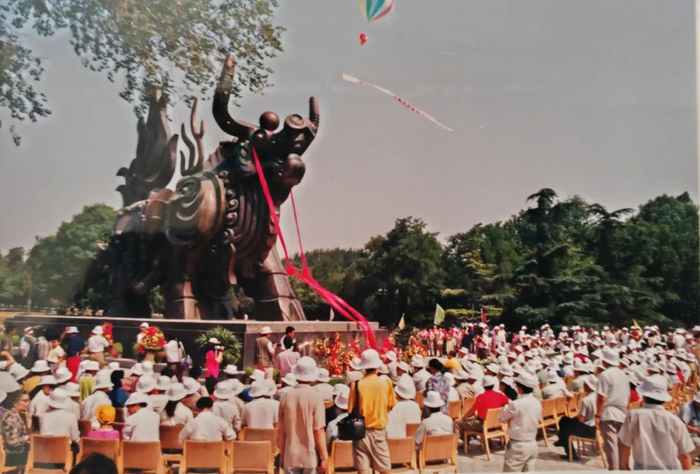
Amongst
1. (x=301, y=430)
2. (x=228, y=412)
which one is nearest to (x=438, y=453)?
(x=301, y=430)

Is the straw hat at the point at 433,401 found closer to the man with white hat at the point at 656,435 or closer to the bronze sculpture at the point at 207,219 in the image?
the man with white hat at the point at 656,435

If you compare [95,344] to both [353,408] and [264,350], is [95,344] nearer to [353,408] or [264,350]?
[264,350]

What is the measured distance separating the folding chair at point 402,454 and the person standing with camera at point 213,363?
3.49m

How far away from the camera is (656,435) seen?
191 inches

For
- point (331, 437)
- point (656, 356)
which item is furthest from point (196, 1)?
point (656, 356)

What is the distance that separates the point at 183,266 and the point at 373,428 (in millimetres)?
8570

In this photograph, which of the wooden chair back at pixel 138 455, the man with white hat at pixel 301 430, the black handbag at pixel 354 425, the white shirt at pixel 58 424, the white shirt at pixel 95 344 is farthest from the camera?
the white shirt at pixel 95 344

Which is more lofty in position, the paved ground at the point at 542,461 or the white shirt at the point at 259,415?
the white shirt at the point at 259,415

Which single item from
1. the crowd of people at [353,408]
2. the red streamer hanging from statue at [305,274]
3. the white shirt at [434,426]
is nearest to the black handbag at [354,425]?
the crowd of people at [353,408]

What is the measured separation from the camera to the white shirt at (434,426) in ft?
17.7

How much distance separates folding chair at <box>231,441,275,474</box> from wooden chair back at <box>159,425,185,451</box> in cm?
72

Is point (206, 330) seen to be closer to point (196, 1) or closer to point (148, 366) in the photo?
point (148, 366)

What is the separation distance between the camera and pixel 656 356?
34.4ft

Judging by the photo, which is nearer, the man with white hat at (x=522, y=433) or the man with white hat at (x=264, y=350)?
the man with white hat at (x=522, y=433)
